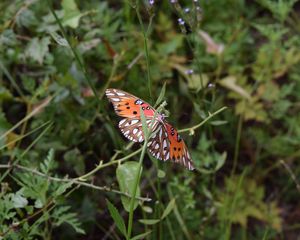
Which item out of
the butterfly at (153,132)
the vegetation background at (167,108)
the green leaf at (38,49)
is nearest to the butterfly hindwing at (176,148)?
the butterfly at (153,132)

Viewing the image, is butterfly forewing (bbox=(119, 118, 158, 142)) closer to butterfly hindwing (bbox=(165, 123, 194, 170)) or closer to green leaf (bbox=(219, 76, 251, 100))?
butterfly hindwing (bbox=(165, 123, 194, 170))

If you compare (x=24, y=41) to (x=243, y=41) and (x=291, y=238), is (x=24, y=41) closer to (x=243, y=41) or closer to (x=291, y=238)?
(x=243, y=41)

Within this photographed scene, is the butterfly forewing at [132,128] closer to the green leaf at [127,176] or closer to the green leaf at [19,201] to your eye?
the green leaf at [127,176]

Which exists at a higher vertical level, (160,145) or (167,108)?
(160,145)

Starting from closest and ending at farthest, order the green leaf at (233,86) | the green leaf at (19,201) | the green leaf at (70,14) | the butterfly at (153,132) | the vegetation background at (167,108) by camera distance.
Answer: the butterfly at (153,132)
the green leaf at (19,201)
the vegetation background at (167,108)
the green leaf at (70,14)
the green leaf at (233,86)

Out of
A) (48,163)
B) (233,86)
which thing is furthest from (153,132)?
(233,86)

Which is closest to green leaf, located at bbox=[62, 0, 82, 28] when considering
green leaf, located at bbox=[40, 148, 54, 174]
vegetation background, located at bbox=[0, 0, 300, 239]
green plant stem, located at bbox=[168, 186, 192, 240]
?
vegetation background, located at bbox=[0, 0, 300, 239]

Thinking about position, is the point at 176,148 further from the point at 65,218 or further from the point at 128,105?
the point at 65,218

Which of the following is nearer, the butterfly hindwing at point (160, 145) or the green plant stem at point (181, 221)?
the butterfly hindwing at point (160, 145)
